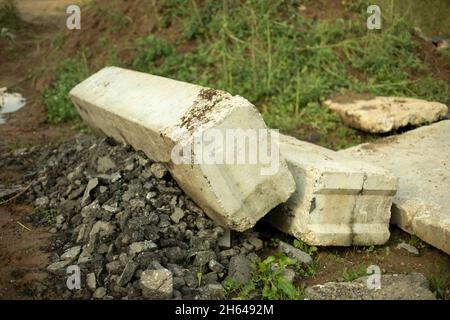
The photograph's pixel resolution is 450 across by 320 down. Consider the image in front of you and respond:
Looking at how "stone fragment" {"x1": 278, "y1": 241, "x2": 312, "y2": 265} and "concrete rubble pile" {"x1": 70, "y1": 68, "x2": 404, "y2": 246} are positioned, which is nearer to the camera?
"concrete rubble pile" {"x1": 70, "y1": 68, "x2": 404, "y2": 246}

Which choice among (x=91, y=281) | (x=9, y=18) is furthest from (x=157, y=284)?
(x=9, y=18)

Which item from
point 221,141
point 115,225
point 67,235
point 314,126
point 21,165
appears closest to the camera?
point 221,141

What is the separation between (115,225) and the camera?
11.2 ft

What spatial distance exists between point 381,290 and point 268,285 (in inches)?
26.0

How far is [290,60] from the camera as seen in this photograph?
20.1ft

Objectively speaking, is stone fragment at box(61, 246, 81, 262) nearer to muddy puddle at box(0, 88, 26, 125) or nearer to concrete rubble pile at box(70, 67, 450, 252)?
concrete rubble pile at box(70, 67, 450, 252)

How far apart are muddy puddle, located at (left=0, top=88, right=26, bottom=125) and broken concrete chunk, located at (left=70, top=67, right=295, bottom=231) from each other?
3990mm

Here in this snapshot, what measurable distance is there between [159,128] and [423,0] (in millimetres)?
4753

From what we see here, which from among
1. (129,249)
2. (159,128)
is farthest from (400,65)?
(129,249)

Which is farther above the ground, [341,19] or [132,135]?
[341,19]

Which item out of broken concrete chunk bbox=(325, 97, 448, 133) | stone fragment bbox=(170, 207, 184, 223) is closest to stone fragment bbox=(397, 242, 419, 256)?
stone fragment bbox=(170, 207, 184, 223)

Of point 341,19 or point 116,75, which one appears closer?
point 116,75

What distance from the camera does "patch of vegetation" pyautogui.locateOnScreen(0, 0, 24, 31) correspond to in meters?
9.34

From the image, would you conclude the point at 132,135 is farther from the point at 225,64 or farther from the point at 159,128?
the point at 225,64
